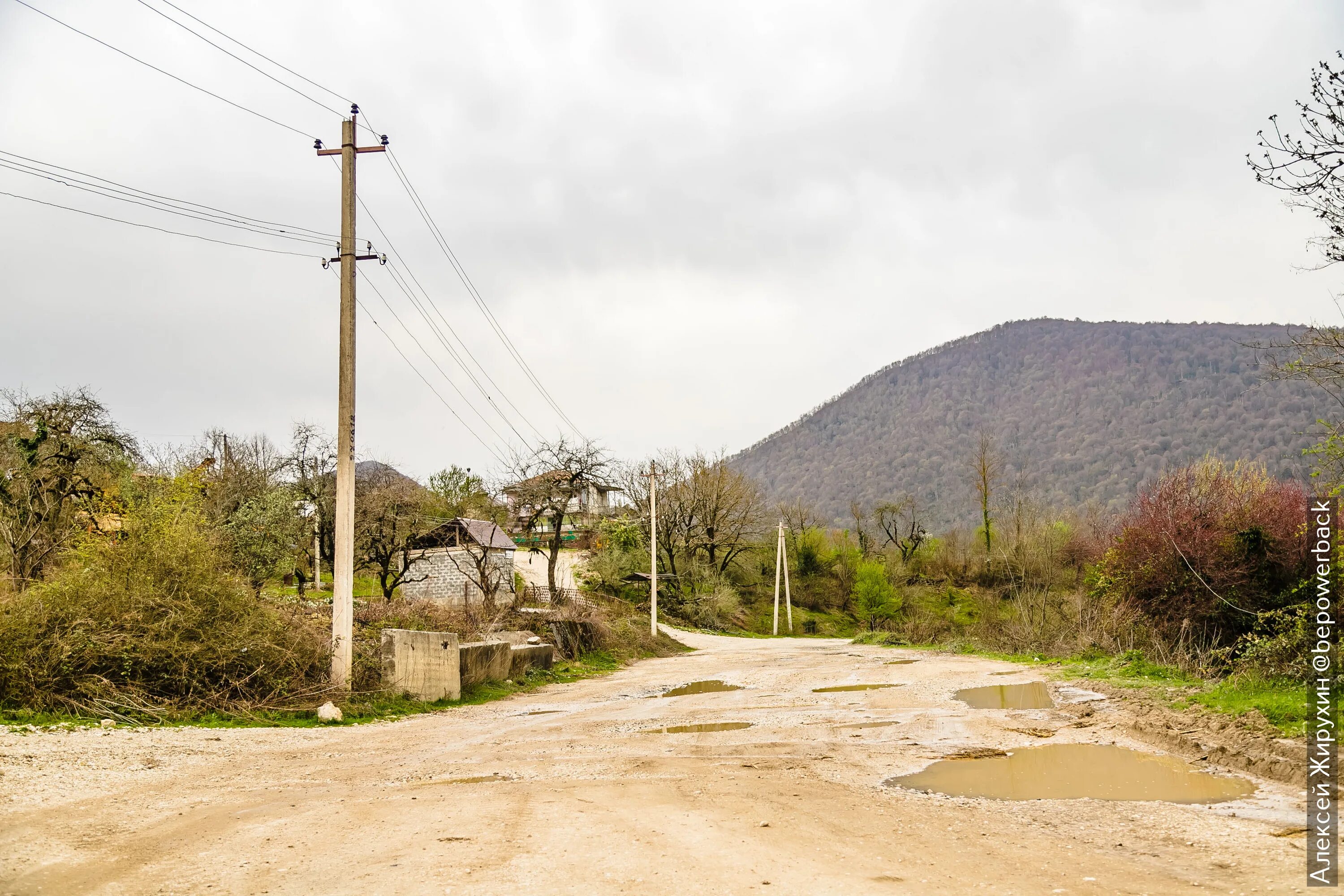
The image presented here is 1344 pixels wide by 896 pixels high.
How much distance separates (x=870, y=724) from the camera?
11969 mm

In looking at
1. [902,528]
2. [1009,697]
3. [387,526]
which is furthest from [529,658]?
[902,528]

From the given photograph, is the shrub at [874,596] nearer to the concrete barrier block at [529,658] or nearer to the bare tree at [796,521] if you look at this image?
the bare tree at [796,521]

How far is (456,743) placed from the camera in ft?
38.0

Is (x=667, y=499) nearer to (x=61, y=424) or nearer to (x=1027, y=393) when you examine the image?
(x=61, y=424)

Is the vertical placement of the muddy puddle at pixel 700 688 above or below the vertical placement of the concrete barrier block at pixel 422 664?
below

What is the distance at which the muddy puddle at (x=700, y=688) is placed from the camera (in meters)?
18.1

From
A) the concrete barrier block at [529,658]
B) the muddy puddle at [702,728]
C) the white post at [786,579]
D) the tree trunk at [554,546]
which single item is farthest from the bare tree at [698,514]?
the muddy puddle at [702,728]

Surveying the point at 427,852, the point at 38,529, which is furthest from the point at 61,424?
the point at 427,852

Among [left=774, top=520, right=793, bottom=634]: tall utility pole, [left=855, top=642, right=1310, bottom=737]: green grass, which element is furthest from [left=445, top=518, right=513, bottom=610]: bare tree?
[left=855, top=642, right=1310, bottom=737]: green grass

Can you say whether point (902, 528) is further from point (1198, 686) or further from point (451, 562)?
point (1198, 686)

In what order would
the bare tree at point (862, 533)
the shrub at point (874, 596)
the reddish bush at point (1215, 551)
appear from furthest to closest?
the bare tree at point (862, 533) < the shrub at point (874, 596) < the reddish bush at point (1215, 551)

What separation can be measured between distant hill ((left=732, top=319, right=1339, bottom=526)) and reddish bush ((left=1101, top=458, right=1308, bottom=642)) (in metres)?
68.9

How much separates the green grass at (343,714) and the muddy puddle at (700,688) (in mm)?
3309

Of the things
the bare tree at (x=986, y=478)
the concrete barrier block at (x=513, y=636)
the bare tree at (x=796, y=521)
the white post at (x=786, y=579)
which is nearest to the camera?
the concrete barrier block at (x=513, y=636)
